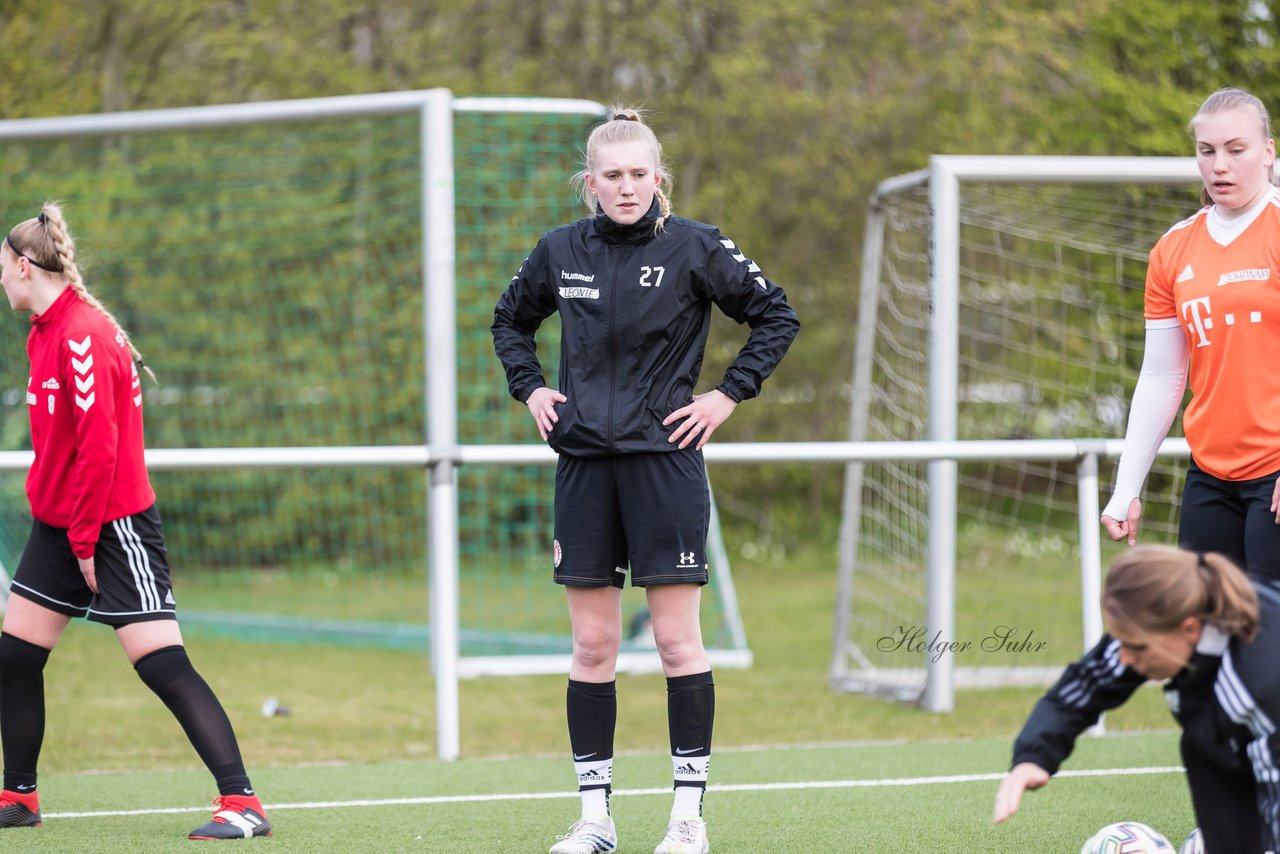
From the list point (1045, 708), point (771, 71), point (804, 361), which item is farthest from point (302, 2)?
point (1045, 708)

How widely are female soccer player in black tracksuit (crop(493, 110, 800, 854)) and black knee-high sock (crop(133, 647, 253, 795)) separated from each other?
0.98 metres

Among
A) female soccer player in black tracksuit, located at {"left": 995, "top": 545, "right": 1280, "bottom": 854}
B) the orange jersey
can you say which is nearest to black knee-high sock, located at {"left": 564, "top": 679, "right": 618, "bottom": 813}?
female soccer player in black tracksuit, located at {"left": 995, "top": 545, "right": 1280, "bottom": 854}

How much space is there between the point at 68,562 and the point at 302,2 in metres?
9.08

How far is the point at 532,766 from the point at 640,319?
224 cm

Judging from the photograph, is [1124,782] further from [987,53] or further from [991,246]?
[987,53]

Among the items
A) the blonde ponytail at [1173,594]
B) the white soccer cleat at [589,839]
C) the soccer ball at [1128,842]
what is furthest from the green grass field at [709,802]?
the blonde ponytail at [1173,594]

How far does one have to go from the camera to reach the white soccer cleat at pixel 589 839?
3.83m

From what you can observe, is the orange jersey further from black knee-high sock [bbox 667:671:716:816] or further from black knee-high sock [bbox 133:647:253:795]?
black knee-high sock [bbox 133:647:253:795]

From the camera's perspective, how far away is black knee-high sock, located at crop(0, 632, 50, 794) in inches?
167

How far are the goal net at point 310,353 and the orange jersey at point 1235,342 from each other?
219 inches

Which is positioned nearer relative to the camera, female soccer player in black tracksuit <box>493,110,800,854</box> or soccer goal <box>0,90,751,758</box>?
female soccer player in black tracksuit <box>493,110,800,854</box>

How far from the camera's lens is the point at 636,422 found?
12.5 ft

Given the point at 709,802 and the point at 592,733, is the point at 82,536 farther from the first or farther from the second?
the point at 709,802

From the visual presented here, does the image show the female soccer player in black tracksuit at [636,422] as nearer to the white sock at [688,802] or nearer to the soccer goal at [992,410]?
the white sock at [688,802]
